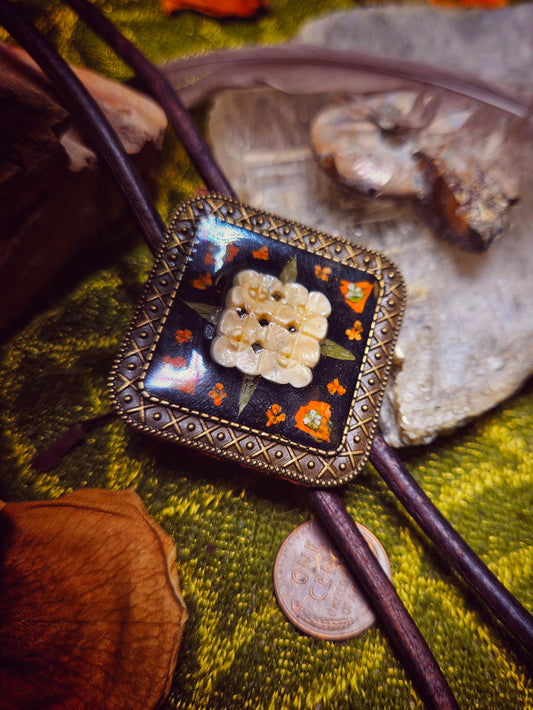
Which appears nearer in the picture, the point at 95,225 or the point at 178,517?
the point at 178,517

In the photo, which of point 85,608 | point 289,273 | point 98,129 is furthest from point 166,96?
point 85,608

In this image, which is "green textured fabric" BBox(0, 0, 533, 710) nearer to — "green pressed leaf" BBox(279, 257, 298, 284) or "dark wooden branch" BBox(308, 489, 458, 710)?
"dark wooden branch" BBox(308, 489, 458, 710)

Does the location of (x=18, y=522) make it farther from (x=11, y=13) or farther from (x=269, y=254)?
(x=11, y=13)

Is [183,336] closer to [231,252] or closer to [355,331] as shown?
[231,252]

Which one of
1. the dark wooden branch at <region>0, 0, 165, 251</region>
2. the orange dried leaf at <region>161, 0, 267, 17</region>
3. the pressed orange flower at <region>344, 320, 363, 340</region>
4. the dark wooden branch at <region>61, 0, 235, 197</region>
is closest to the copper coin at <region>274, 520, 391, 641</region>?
the pressed orange flower at <region>344, 320, 363, 340</region>

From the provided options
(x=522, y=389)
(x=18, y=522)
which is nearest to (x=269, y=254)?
(x=18, y=522)
